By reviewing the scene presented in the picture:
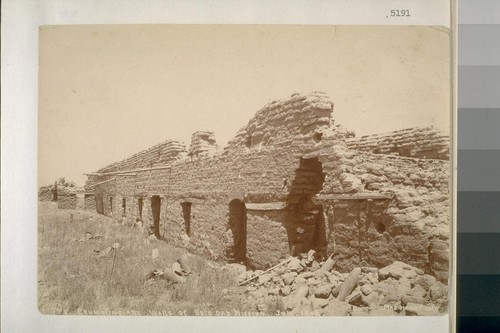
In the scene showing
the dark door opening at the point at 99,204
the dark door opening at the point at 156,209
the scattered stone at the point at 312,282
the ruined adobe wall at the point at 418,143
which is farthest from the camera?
the dark door opening at the point at 156,209

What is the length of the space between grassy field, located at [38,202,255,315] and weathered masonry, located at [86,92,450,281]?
11.7 inches

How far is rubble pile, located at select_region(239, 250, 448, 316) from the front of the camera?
10.9 ft

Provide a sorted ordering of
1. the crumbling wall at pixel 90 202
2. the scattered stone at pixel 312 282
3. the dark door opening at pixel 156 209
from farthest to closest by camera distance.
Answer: the dark door opening at pixel 156 209 → the crumbling wall at pixel 90 202 → the scattered stone at pixel 312 282

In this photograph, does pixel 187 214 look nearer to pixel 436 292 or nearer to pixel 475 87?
pixel 436 292

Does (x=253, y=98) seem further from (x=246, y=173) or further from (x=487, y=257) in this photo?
(x=487, y=257)

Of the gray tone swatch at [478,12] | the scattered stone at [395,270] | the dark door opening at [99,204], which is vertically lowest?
the scattered stone at [395,270]

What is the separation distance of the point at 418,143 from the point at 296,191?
104 centimetres

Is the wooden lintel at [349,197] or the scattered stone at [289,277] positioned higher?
the wooden lintel at [349,197]

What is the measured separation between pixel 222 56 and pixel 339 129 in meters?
1.09

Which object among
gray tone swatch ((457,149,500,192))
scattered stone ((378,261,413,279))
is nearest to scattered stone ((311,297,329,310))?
scattered stone ((378,261,413,279))

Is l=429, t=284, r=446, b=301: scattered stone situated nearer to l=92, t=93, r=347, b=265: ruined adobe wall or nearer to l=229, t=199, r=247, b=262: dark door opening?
l=92, t=93, r=347, b=265: ruined adobe wall

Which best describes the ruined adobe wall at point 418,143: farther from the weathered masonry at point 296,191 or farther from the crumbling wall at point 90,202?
the crumbling wall at point 90,202

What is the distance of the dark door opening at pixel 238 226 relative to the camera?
373cm

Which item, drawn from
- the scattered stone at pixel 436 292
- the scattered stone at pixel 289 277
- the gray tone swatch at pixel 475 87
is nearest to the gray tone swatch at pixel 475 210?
the scattered stone at pixel 436 292
